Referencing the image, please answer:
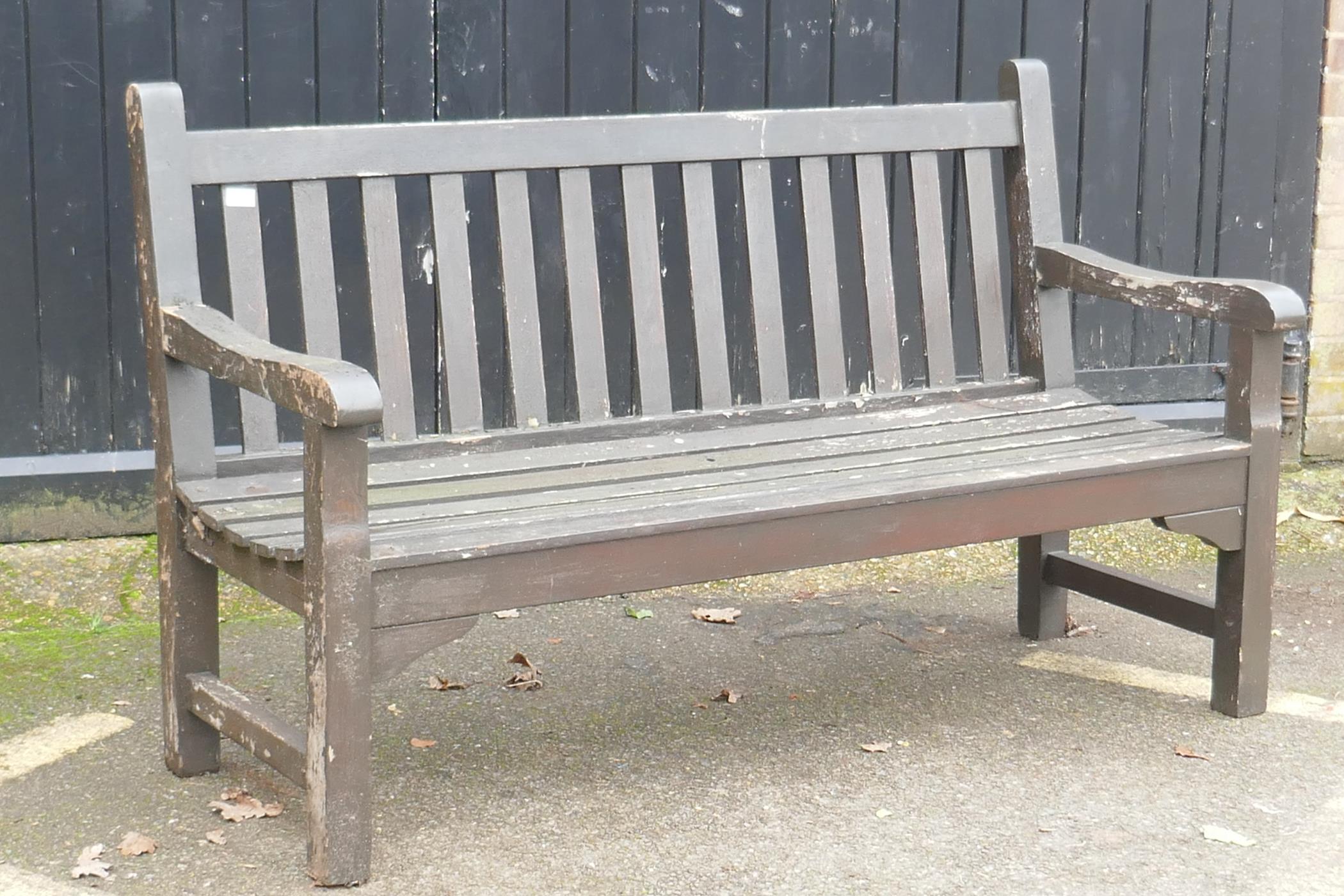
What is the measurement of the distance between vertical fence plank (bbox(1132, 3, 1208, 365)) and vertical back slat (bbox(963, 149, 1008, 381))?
117 cm

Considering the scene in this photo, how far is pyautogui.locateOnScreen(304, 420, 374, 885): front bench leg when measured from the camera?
2258 millimetres

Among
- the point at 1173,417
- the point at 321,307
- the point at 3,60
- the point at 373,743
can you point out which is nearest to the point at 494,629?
the point at 373,743

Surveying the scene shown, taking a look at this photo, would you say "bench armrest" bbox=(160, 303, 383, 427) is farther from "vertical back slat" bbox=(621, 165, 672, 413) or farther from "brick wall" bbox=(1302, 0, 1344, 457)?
"brick wall" bbox=(1302, 0, 1344, 457)

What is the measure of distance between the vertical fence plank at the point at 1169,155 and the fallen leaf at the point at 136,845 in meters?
2.97

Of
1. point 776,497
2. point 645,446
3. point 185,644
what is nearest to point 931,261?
point 645,446

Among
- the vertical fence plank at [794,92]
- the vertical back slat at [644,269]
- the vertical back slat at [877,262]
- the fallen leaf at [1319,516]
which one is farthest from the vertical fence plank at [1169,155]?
the vertical back slat at [644,269]

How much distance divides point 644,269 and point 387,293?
496mm

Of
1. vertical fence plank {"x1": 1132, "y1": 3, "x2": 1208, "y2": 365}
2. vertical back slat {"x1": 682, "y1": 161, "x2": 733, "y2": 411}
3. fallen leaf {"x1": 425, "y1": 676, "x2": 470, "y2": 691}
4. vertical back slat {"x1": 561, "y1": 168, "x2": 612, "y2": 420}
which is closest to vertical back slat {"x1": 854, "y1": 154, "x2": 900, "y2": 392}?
vertical back slat {"x1": 682, "y1": 161, "x2": 733, "y2": 411}

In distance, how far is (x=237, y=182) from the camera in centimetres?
266

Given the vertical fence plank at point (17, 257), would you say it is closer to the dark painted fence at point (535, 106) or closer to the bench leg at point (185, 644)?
the dark painted fence at point (535, 106)

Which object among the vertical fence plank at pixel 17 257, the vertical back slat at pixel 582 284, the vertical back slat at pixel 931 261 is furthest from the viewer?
the vertical fence plank at pixel 17 257

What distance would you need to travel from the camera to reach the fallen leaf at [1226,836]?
263 centimetres

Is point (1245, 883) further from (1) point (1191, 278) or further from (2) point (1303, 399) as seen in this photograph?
(2) point (1303, 399)

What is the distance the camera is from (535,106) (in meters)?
3.82
